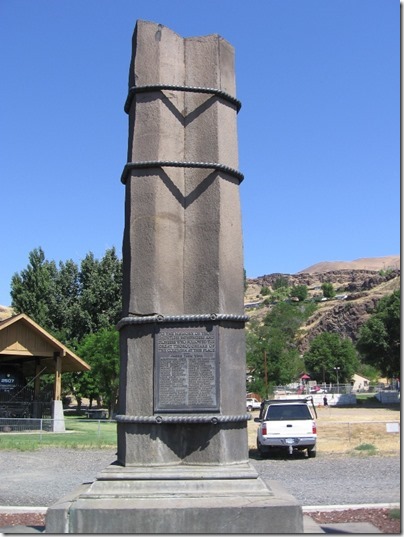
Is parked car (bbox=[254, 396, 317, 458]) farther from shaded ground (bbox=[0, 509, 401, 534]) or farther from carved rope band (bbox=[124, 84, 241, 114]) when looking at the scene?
carved rope band (bbox=[124, 84, 241, 114])

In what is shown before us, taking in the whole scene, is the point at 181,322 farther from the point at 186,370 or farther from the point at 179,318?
the point at 186,370

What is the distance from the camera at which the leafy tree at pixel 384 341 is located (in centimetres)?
5825

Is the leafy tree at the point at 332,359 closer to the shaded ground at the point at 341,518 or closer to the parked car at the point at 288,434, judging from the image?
the parked car at the point at 288,434

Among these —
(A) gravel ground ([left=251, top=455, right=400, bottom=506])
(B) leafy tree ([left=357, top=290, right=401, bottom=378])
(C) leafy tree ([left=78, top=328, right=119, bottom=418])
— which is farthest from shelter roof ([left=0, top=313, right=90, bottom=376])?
(B) leafy tree ([left=357, top=290, right=401, bottom=378])

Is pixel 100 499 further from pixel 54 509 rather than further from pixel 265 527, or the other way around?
pixel 265 527

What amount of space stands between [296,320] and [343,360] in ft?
156

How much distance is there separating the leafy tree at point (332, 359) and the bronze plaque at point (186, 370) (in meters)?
92.3

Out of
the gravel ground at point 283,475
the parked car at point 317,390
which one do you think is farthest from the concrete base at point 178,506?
the parked car at point 317,390

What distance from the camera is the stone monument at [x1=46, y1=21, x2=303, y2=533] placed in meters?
5.53

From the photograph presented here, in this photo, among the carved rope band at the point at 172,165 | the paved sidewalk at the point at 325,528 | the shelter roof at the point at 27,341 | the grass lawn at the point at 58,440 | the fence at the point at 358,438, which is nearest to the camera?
the paved sidewalk at the point at 325,528

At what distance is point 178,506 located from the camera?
5.49 meters

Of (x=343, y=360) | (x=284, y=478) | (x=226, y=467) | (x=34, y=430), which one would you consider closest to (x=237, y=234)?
(x=226, y=467)

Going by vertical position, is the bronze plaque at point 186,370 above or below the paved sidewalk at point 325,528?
above

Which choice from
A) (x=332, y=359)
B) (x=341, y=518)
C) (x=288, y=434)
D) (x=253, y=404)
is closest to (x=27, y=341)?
(x=288, y=434)
